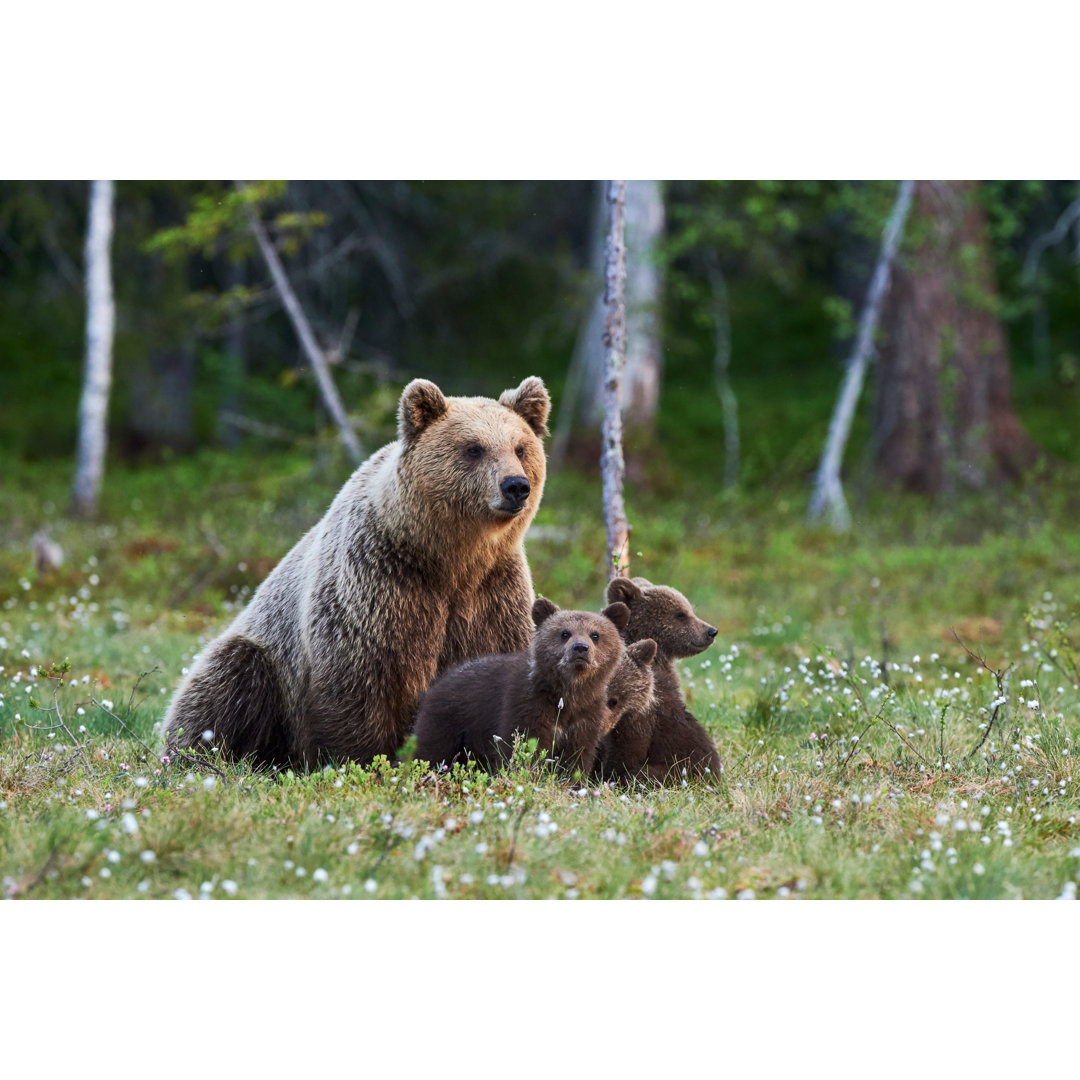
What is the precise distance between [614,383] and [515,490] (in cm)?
181

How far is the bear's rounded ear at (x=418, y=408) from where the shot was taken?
230 inches

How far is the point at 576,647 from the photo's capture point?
5.22m

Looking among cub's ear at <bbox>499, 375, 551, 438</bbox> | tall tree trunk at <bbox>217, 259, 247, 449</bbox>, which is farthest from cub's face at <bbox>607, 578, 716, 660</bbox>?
tall tree trunk at <bbox>217, 259, 247, 449</bbox>

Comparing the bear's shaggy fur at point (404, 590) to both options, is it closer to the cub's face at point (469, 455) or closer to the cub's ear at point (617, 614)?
the cub's face at point (469, 455)

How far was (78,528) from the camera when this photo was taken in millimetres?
13711

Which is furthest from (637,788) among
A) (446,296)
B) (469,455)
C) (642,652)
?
(446,296)

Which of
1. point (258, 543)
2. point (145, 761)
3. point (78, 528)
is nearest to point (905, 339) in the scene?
point (258, 543)

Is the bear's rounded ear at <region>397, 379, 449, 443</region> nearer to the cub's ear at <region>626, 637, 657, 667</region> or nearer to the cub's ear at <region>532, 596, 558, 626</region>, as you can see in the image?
the cub's ear at <region>532, 596, 558, 626</region>

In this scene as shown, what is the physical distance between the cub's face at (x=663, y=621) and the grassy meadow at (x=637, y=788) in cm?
66

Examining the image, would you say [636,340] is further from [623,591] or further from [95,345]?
[623,591]

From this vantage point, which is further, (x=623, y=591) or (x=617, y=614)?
(x=623, y=591)

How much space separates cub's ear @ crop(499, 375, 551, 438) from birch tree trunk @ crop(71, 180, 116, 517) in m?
10.5

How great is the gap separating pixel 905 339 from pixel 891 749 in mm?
12701

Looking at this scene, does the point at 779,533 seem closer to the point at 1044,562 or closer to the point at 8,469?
the point at 1044,562
